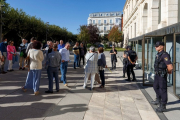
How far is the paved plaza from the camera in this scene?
4.22m

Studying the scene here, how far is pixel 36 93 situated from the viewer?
5.79 m

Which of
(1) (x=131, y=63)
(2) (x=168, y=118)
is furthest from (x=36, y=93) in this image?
(1) (x=131, y=63)

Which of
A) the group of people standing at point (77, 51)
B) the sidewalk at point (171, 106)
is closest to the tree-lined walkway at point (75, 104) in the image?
the sidewalk at point (171, 106)

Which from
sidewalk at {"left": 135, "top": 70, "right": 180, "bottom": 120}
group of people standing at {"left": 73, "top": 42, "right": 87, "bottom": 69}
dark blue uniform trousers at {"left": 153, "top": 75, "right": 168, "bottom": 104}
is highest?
group of people standing at {"left": 73, "top": 42, "right": 87, "bottom": 69}

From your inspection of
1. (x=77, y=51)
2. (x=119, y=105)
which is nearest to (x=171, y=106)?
(x=119, y=105)

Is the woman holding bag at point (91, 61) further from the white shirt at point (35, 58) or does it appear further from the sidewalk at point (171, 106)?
the sidewalk at point (171, 106)

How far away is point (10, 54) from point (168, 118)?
9021 mm

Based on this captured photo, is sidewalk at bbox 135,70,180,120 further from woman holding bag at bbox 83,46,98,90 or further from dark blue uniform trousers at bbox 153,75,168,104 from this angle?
woman holding bag at bbox 83,46,98,90

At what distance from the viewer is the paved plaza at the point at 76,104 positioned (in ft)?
13.9

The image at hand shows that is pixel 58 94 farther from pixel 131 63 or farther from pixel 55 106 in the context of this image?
pixel 131 63

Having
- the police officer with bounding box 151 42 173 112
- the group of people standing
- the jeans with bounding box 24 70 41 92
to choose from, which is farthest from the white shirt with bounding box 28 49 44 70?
the group of people standing

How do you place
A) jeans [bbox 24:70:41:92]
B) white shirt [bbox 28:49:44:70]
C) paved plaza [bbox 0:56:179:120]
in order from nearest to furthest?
paved plaza [bbox 0:56:179:120], white shirt [bbox 28:49:44:70], jeans [bbox 24:70:41:92]

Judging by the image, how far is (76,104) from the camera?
5.01 metres

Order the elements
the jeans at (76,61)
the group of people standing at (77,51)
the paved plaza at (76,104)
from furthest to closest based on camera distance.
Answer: the jeans at (76,61)
the group of people standing at (77,51)
the paved plaza at (76,104)
